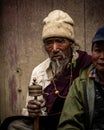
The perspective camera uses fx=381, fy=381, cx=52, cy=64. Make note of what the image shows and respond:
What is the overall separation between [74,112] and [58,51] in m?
0.72

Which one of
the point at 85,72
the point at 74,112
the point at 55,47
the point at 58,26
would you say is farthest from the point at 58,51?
the point at 74,112

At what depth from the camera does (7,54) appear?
3719mm

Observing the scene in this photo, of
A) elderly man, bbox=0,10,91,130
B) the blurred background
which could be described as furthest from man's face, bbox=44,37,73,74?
the blurred background

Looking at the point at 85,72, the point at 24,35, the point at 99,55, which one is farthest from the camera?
the point at 24,35

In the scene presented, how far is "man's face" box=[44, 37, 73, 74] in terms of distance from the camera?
10.6 feet

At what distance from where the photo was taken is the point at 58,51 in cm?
325

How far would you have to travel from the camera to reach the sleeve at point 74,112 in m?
2.67

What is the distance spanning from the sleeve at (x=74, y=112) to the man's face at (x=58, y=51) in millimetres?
501

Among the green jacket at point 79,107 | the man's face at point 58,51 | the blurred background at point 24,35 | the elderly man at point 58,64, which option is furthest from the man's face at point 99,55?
the blurred background at point 24,35

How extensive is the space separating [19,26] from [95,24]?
73 centimetres

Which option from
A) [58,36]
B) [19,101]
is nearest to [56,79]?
[58,36]

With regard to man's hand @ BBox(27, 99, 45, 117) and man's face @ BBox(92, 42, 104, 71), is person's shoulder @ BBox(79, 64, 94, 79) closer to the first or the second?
man's face @ BBox(92, 42, 104, 71)

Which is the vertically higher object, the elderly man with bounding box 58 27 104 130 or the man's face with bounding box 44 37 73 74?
the man's face with bounding box 44 37 73 74

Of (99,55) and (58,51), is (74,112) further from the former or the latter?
(58,51)
